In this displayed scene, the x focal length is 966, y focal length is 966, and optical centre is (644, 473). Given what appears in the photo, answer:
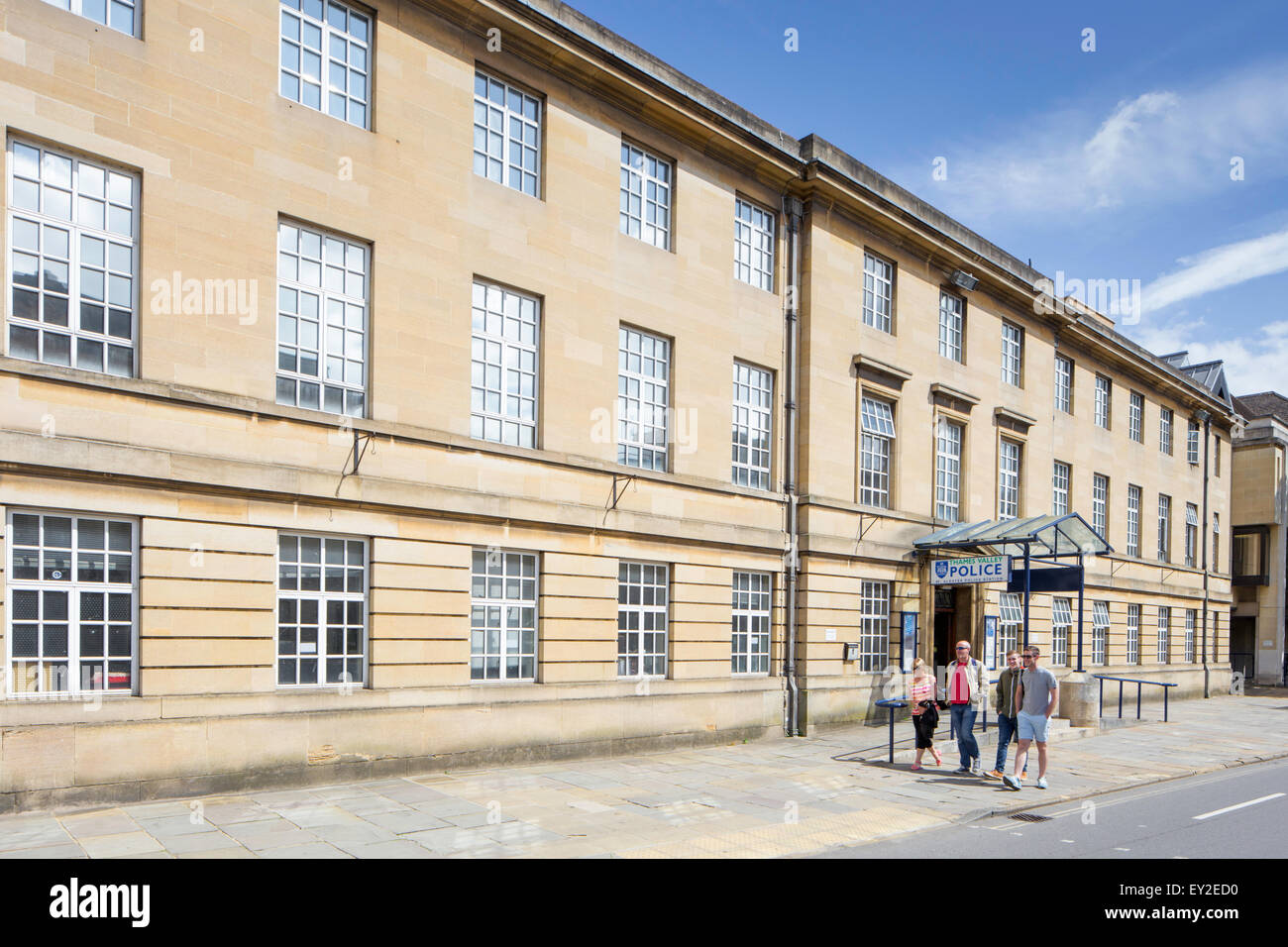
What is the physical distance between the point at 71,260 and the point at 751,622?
12.4 meters

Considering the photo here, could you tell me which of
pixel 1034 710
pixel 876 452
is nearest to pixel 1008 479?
pixel 876 452

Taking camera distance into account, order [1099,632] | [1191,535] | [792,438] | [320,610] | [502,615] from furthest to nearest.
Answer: [1191,535] → [1099,632] → [792,438] → [502,615] → [320,610]

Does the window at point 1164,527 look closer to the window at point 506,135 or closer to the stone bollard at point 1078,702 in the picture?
the stone bollard at point 1078,702

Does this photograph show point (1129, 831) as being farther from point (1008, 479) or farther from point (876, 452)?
point (1008, 479)

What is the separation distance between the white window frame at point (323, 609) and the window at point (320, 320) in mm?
1730

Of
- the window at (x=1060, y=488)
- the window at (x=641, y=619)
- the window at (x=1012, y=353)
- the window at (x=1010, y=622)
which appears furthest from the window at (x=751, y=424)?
the window at (x=1060, y=488)

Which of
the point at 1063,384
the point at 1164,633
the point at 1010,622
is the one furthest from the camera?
the point at 1164,633

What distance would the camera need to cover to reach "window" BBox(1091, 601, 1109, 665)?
29.5m

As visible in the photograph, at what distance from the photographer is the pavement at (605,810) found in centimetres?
876

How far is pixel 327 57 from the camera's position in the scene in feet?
41.4

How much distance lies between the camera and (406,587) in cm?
1281
